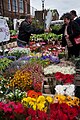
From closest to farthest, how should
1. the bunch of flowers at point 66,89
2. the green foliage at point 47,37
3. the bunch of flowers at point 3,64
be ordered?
the bunch of flowers at point 66,89 < the bunch of flowers at point 3,64 < the green foliage at point 47,37

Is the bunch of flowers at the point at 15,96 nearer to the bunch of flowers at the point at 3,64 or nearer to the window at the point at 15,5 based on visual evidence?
the bunch of flowers at the point at 3,64

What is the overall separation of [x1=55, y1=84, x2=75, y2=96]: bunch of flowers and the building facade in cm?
2814

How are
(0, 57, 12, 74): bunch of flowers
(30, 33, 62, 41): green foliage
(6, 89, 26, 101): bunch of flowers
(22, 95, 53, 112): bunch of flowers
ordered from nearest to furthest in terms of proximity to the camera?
1. (22, 95, 53, 112): bunch of flowers
2. (6, 89, 26, 101): bunch of flowers
3. (0, 57, 12, 74): bunch of flowers
4. (30, 33, 62, 41): green foliage

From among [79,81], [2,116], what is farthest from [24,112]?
[79,81]

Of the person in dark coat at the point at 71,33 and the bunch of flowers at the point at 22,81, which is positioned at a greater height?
the person in dark coat at the point at 71,33

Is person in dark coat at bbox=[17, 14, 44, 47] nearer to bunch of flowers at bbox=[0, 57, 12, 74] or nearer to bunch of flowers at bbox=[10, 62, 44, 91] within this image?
bunch of flowers at bbox=[0, 57, 12, 74]

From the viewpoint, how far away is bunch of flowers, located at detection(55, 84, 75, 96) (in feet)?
12.2

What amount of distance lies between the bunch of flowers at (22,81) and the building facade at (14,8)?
27.7 metres

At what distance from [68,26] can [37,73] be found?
2006 millimetres

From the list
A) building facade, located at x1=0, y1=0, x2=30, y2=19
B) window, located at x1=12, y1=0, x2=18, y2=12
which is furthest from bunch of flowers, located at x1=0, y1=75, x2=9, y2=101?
window, located at x1=12, y1=0, x2=18, y2=12

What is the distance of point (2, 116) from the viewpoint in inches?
108

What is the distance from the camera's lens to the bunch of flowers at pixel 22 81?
4066mm

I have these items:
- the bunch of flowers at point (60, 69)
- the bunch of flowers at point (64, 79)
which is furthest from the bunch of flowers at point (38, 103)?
the bunch of flowers at point (60, 69)

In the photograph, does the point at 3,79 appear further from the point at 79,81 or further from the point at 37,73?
the point at 79,81
